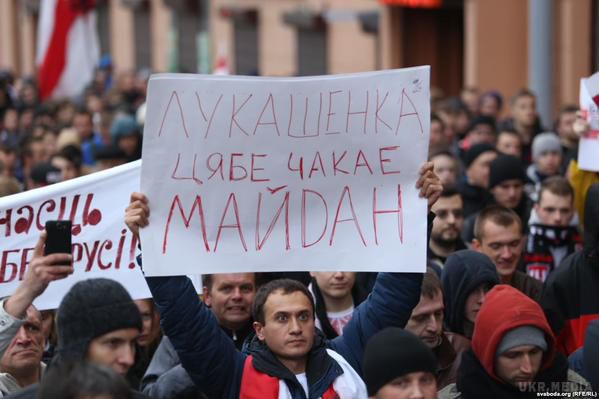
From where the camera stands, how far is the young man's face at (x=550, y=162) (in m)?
10.2

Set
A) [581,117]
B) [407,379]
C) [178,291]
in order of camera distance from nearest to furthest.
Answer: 1. [407,379]
2. [178,291]
3. [581,117]

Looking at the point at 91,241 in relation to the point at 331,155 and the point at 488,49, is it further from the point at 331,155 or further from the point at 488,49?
the point at 488,49

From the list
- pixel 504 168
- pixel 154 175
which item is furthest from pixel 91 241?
pixel 504 168

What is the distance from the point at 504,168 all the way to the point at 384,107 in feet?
13.0

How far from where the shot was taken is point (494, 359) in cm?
491

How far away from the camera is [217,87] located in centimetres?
506

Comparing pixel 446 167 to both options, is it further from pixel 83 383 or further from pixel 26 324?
pixel 83 383

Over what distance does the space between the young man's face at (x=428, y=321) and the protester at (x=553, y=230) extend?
212cm

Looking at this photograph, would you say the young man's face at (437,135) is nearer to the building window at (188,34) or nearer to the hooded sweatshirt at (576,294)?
the hooded sweatshirt at (576,294)

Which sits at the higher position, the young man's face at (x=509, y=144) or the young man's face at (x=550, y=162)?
the young man's face at (x=509, y=144)

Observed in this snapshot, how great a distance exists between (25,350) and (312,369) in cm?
116

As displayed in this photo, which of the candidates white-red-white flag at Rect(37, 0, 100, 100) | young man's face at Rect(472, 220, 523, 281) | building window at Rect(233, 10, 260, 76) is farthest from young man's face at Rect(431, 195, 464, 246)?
building window at Rect(233, 10, 260, 76)

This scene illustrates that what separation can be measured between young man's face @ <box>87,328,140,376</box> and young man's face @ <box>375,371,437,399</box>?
0.83 metres

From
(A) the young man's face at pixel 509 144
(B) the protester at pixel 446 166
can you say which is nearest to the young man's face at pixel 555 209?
(B) the protester at pixel 446 166
